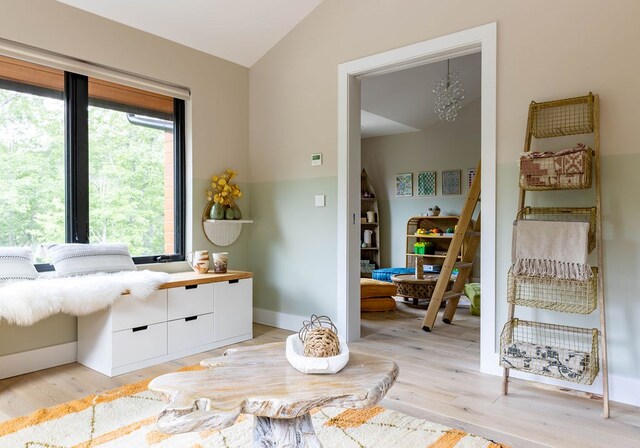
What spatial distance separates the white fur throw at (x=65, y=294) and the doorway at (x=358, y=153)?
1500 millimetres

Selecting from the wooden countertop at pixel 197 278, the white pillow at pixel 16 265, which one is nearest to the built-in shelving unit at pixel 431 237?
the wooden countertop at pixel 197 278

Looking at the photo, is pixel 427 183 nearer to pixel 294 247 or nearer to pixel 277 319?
pixel 294 247

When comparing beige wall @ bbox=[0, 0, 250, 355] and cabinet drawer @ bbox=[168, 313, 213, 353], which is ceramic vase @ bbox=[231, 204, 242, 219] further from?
cabinet drawer @ bbox=[168, 313, 213, 353]

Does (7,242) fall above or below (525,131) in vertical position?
below

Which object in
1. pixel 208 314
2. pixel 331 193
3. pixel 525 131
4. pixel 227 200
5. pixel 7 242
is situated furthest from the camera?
pixel 227 200

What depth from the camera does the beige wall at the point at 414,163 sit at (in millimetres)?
6895

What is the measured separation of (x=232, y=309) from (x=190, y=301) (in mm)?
426

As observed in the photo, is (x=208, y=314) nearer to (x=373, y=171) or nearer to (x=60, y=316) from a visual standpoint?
(x=60, y=316)

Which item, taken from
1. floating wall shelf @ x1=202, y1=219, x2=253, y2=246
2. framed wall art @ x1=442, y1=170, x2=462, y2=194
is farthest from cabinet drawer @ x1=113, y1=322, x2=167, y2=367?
framed wall art @ x1=442, y1=170, x2=462, y2=194

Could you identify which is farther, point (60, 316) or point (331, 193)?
point (331, 193)

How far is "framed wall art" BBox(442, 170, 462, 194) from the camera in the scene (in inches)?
273

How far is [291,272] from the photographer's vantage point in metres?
4.16

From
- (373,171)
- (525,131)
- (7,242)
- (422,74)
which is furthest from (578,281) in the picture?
(373,171)

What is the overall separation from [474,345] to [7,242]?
3.52 metres
